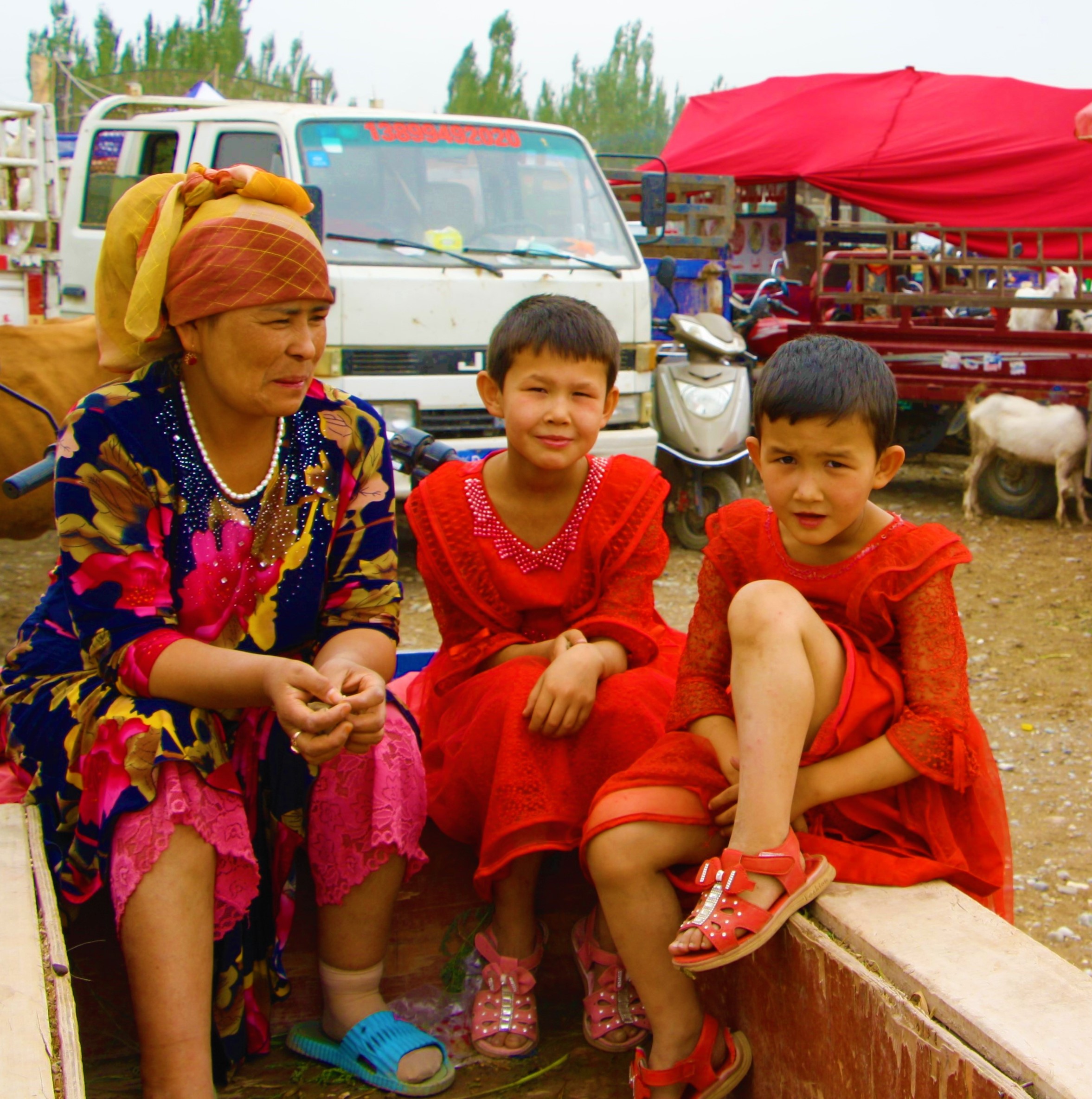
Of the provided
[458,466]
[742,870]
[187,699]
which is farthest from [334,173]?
[742,870]

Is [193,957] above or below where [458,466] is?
below

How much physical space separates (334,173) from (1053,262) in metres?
4.46

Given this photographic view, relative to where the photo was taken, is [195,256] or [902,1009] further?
[195,256]

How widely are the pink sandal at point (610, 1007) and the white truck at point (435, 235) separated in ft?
12.4

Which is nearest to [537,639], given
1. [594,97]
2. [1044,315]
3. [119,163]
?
[119,163]

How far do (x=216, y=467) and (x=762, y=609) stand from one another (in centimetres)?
95

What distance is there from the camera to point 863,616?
6.32 ft

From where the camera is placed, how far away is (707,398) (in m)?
6.64

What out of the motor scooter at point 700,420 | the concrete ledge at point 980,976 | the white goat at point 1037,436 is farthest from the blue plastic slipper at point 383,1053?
the white goat at point 1037,436

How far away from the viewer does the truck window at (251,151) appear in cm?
557

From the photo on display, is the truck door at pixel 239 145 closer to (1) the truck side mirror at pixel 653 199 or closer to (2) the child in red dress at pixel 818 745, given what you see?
(1) the truck side mirror at pixel 653 199

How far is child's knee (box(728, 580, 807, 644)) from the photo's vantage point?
174 cm

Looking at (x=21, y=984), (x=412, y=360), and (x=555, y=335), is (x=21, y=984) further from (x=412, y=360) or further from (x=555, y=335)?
(x=412, y=360)

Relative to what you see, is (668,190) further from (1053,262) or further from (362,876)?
(362,876)
